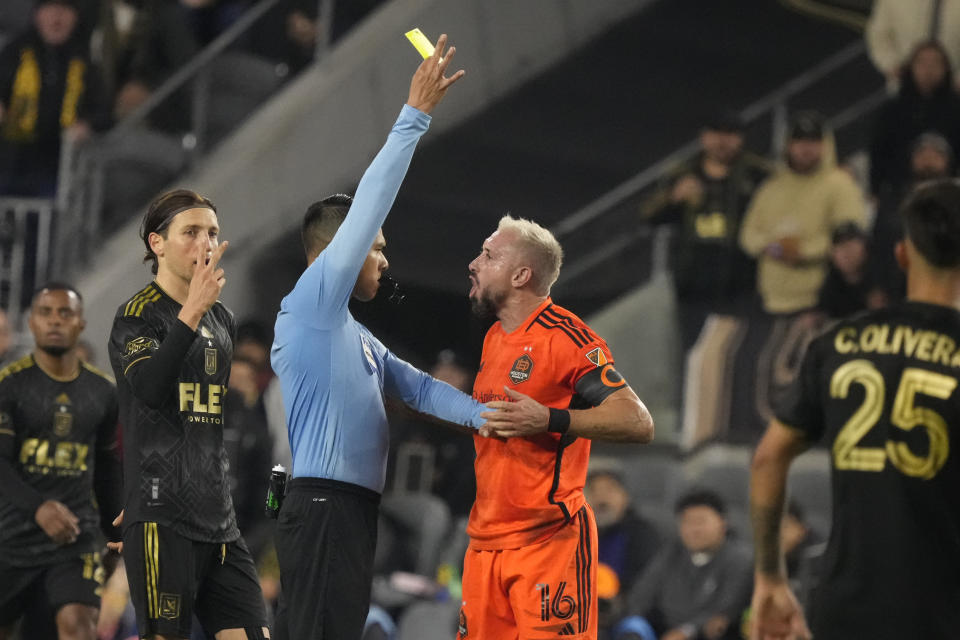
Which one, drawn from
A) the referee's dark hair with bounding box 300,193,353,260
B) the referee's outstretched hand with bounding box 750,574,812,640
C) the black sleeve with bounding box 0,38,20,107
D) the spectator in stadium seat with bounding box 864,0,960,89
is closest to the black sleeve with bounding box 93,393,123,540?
the referee's dark hair with bounding box 300,193,353,260

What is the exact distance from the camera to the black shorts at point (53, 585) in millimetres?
6570

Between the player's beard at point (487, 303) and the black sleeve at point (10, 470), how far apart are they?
7.89 feet

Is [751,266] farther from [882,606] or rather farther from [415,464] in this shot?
[882,606]

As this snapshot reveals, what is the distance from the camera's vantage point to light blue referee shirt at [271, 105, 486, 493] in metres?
4.86

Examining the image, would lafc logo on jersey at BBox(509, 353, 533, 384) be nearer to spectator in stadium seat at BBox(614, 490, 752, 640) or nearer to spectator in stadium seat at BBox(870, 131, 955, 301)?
spectator in stadium seat at BBox(614, 490, 752, 640)

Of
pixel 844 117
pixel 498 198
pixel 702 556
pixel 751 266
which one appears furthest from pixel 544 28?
pixel 702 556

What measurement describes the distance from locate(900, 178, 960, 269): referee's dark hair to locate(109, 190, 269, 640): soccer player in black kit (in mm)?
2382

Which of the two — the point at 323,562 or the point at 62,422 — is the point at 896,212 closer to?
the point at 62,422

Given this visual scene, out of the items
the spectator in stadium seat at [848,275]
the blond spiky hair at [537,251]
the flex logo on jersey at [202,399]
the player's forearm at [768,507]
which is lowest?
the player's forearm at [768,507]

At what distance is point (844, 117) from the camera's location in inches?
505

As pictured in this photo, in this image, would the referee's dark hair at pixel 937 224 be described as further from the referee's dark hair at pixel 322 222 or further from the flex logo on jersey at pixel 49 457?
the flex logo on jersey at pixel 49 457

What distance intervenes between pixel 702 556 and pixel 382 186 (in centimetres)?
528

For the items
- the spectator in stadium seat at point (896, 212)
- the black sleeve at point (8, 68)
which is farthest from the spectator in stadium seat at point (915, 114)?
the black sleeve at point (8, 68)

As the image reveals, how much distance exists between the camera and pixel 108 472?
6.73 meters
